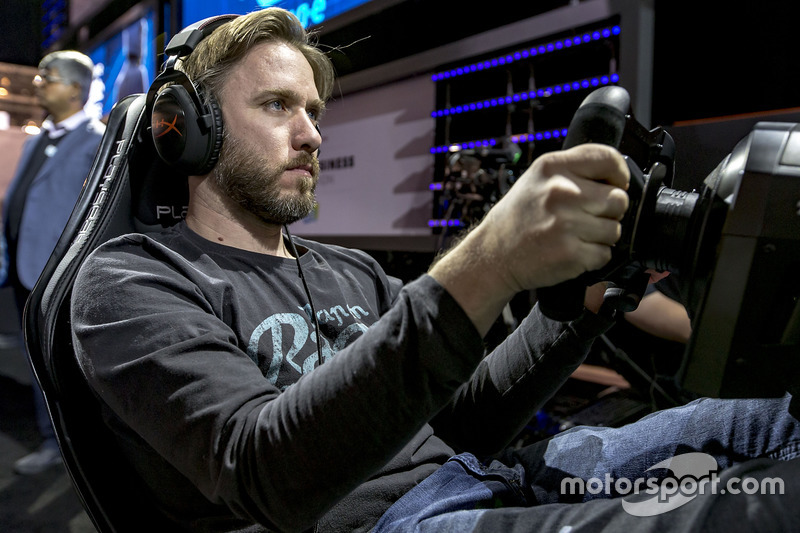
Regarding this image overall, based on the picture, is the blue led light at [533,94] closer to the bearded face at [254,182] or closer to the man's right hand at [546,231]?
the bearded face at [254,182]

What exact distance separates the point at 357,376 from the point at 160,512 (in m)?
0.46

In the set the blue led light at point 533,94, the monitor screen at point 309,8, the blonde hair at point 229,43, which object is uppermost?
the monitor screen at point 309,8

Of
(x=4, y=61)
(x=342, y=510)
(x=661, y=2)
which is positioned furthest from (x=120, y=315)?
(x=4, y=61)

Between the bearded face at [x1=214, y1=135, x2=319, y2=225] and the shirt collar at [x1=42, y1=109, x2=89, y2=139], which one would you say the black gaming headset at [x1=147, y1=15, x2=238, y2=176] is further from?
the shirt collar at [x1=42, y1=109, x2=89, y2=139]

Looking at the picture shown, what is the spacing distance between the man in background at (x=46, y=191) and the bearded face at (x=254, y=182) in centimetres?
159

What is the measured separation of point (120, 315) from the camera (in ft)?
2.34

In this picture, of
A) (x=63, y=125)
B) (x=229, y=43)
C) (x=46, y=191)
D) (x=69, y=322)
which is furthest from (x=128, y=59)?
(x=69, y=322)

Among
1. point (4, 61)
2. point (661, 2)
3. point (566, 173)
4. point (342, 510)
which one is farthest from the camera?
point (4, 61)

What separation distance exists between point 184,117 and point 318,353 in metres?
0.46

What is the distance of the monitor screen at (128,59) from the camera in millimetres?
4715

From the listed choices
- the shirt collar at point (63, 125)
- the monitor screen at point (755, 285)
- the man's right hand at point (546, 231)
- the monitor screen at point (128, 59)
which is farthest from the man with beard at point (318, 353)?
the monitor screen at point (128, 59)

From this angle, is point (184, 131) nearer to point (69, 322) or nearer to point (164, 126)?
point (164, 126)

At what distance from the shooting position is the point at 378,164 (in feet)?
11.8

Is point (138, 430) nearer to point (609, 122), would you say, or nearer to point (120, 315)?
point (120, 315)
